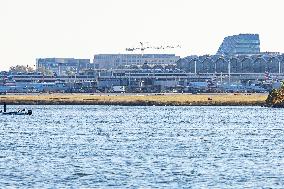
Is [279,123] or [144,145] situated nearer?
[144,145]

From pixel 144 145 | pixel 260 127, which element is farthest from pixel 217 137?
pixel 260 127

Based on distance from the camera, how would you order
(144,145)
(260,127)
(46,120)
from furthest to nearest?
(46,120) < (260,127) < (144,145)

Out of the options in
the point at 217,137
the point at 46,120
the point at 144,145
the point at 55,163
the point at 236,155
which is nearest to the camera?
the point at 55,163

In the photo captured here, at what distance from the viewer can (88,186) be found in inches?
2350

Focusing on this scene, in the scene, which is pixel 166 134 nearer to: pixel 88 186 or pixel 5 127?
pixel 5 127

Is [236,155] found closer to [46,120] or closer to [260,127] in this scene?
[260,127]

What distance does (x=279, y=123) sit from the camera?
131000 millimetres

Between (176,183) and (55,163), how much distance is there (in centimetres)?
1411

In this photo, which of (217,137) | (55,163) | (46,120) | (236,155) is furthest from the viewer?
(46,120)

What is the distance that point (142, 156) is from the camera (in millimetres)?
77562

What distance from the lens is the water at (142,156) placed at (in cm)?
6212

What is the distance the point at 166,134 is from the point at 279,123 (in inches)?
1133

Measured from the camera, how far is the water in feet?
204

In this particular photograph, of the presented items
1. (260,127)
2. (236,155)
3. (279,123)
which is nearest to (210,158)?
(236,155)
